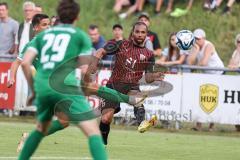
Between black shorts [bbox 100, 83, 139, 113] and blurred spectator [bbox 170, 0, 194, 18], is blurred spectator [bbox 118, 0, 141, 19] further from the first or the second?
black shorts [bbox 100, 83, 139, 113]

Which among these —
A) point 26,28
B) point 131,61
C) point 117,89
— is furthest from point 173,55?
point 117,89

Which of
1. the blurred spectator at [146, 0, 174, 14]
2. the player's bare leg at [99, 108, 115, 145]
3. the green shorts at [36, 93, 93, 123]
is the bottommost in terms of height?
the player's bare leg at [99, 108, 115, 145]

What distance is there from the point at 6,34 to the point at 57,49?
37.2 ft

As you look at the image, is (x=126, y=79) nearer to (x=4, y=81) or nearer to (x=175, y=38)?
(x=175, y=38)

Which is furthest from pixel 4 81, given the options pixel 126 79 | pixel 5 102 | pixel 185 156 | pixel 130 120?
pixel 185 156

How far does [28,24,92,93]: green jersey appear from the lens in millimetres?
10273

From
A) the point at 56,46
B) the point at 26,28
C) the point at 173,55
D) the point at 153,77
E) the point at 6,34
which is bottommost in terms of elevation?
the point at 153,77

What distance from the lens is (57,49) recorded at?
33.6 ft

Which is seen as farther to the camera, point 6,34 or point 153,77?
point 6,34

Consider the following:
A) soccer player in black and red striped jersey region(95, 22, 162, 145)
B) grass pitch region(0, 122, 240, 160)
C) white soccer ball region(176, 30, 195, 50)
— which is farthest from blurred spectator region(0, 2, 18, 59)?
soccer player in black and red striped jersey region(95, 22, 162, 145)

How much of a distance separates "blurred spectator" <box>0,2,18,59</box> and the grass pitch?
100 inches

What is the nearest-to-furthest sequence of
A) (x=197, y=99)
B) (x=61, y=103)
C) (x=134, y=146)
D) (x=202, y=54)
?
(x=61, y=103), (x=134, y=146), (x=197, y=99), (x=202, y=54)

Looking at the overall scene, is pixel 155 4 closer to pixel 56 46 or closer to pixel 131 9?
pixel 131 9

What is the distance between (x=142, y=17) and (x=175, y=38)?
3.70 ft
